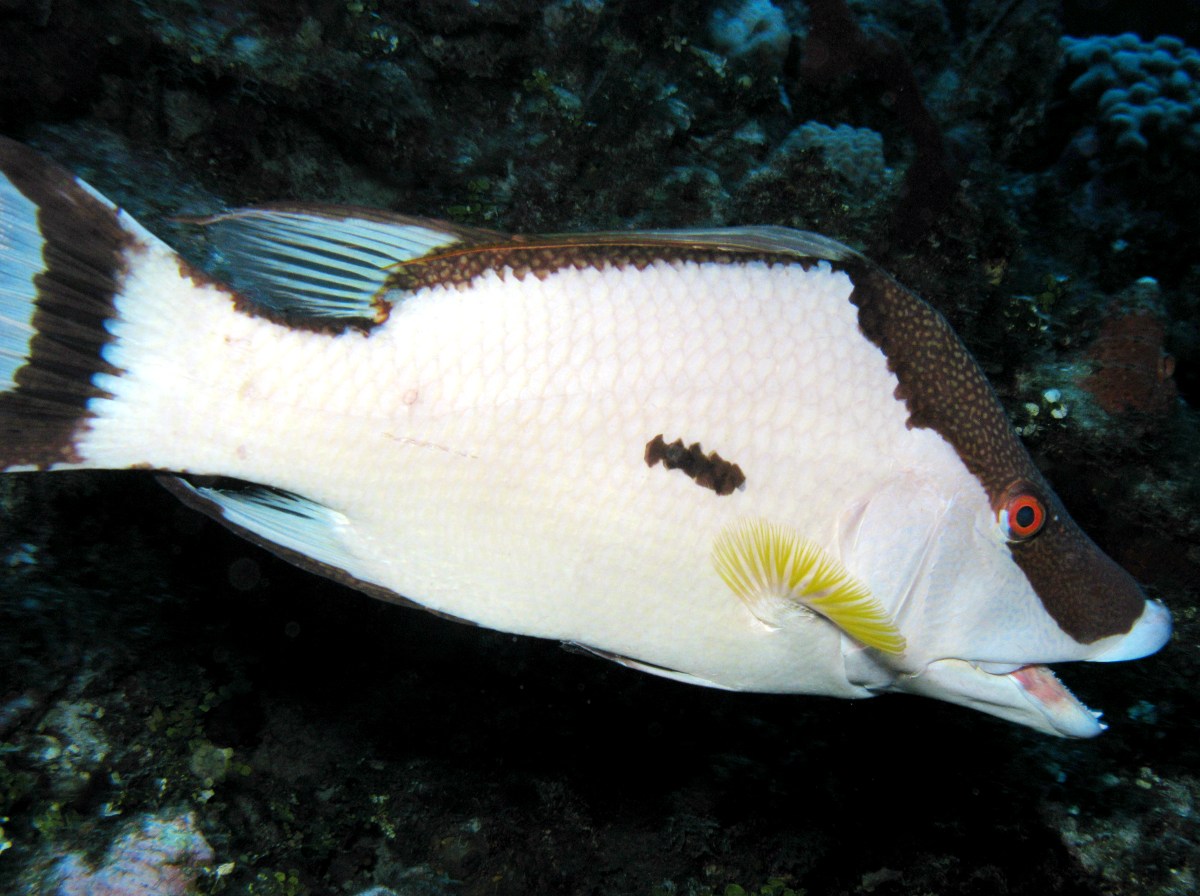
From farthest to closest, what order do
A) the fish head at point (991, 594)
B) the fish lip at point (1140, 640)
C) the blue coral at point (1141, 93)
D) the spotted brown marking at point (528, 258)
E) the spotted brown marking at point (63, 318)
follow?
the blue coral at point (1141, 93) → the fish lip at point (1140, 640) → the fish head at point (991, 594) → the spotted brown marking at point (528, 258) → the spotted brown marking at point (63, 318)

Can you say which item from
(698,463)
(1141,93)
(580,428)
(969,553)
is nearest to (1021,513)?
(969,553)

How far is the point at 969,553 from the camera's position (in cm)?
170

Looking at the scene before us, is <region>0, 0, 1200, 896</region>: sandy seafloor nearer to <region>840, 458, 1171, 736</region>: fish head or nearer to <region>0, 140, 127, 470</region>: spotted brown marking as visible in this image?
<region>840, 458, 1171, 736</region>: fish head

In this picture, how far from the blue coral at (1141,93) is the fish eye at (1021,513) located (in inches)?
344

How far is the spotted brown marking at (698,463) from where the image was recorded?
62.4 inches

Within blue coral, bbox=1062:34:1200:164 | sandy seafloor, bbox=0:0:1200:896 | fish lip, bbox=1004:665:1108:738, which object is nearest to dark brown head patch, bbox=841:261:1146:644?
fish lip, bbox=1004:665:1108:738

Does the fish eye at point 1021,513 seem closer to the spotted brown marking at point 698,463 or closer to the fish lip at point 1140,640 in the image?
the fish lip at point 1140,640

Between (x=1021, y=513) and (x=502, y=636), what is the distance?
2.86 meters

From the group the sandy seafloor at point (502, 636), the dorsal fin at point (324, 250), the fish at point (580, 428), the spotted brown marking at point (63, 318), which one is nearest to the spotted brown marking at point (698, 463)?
the fish at point (580, 428)

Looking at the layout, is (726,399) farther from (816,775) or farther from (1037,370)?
(1037,370)

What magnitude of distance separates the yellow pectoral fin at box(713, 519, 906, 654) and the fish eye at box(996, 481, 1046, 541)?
413 millimetres

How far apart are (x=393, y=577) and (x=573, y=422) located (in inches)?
24.5

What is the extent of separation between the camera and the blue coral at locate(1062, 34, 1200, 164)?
795 cm

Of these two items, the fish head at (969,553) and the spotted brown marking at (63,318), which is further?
the fish head at (969,553)
